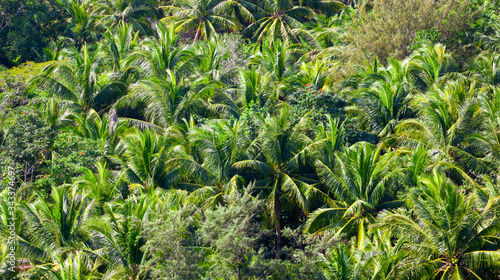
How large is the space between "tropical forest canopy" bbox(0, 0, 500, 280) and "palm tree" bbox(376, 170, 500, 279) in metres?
0.04

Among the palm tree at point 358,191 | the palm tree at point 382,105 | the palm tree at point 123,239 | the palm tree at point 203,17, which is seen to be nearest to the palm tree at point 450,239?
the palm tree at point 358,191

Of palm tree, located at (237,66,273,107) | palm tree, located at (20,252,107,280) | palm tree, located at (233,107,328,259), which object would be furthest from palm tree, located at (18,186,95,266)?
palm tree, located at (237,66,273,107)

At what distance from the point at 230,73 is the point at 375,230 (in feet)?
43.1

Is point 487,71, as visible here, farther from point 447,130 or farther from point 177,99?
point 177,99

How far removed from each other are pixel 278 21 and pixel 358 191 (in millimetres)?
19006

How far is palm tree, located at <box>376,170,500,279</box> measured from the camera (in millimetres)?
13341

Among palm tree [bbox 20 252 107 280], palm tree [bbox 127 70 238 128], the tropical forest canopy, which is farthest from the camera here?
palm tree [bbox 127 70 238 128]

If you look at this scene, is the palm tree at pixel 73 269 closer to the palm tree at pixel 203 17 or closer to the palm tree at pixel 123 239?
the palm tree at pixel 123 239

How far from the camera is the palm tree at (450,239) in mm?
13341

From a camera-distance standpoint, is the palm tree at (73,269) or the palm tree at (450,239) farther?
the palm tree at (450,239)

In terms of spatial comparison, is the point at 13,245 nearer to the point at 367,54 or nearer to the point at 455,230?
the point at 455,230

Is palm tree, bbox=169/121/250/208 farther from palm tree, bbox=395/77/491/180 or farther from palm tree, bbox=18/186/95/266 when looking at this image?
palm tree, bbox=395/77/491/180

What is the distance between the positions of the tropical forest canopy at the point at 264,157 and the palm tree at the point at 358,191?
0.16 feet

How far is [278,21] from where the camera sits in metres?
32.9
